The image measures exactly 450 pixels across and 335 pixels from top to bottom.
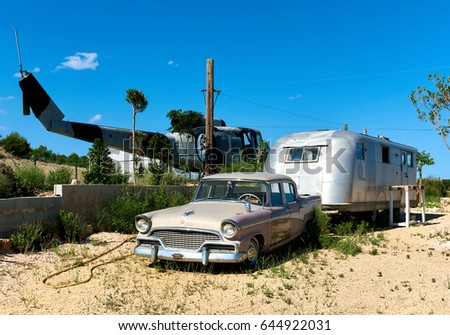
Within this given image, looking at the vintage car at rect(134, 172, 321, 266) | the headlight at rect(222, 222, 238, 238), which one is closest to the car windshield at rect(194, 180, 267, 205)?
the vintage car at rect(134, 172, 321, 266)

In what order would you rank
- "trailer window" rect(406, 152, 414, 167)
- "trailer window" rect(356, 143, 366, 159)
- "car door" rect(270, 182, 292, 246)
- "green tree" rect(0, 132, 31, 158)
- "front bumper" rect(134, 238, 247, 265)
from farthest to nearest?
"green tree" rect(0, 132, 31, 158)
"trailer window" rect(406, 152, 414, 167)
"trailer window" rect(356, 143, 366, 159)
"car door" rect(270, 182, 292, 246)
"front bumper" rect(134, 238, 247, 265)

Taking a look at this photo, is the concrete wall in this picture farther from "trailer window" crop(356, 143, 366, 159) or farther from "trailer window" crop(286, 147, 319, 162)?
"trailer window" crop(356, 143, 366, 159)

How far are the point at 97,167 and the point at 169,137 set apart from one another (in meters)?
11.2

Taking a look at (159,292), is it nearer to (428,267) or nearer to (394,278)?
(394,278)

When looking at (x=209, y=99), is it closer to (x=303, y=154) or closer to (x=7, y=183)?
(x=303, y=154)

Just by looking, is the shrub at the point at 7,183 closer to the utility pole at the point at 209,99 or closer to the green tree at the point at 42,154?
the utility pole at the point at 209,99

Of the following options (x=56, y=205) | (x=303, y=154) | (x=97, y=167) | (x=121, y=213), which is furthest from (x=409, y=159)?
(x=56, y=205)

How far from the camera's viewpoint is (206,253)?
635cm

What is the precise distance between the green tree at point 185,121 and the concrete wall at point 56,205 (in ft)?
38.1

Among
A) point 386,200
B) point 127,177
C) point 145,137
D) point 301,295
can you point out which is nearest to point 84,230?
point 127,177

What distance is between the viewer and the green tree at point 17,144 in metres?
28.7

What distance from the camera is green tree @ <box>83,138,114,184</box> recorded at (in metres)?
12.0

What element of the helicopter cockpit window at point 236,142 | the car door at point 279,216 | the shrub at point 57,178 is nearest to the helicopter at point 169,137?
the helicopter cockpit window at point 236,142

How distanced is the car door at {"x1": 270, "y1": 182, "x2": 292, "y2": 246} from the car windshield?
0.78 ft
